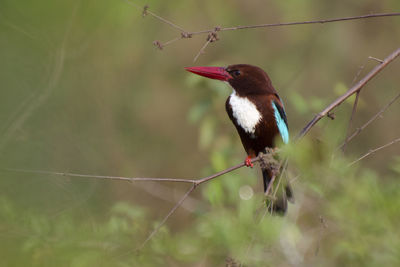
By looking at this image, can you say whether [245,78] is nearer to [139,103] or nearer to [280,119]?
[280,119]

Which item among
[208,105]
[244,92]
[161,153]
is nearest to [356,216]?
[244,92]

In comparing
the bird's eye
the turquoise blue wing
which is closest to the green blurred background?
the turquoise blue wing

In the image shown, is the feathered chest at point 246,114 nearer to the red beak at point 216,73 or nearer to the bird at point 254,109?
the bird at point 254,109

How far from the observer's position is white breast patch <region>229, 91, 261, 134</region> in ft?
10.3

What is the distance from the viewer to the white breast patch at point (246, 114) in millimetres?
3143

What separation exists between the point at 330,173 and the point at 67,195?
2.02 m

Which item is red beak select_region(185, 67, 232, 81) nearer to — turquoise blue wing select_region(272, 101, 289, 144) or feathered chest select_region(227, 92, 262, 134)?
feathered chest select_region(227, 92, 262, 134)

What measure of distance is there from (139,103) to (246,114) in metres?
2.77

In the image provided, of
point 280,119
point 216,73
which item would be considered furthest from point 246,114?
point 216,73

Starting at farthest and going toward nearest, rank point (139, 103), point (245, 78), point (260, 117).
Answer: point (139, 103), point (245, 78), point (260, 117)

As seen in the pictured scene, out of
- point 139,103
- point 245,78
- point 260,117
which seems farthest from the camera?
point 139,103

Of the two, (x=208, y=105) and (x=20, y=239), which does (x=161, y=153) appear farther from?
Result: (x=20, y=239)

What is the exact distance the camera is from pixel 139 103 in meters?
5.78

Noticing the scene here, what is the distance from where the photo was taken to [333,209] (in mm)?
1402
